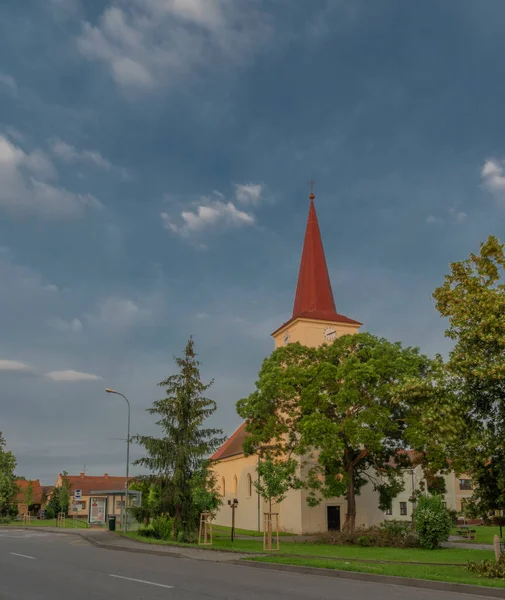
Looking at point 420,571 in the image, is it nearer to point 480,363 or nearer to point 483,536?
point 480,363

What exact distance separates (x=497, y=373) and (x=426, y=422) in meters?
2.43

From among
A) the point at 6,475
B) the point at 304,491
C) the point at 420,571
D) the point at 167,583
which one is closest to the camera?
the point at 167,583

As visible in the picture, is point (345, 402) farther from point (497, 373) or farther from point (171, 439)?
point (497, 373)

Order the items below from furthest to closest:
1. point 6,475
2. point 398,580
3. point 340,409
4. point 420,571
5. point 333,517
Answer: point 6,475, point 333,517, point 340,409, point 420,571, point 398,580

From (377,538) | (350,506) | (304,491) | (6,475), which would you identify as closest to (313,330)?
(304,491)

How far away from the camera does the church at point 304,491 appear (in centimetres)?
3906

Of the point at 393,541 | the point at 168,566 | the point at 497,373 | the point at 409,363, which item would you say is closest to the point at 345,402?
the point at 409,363

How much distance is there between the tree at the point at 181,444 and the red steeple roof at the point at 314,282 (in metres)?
13.9

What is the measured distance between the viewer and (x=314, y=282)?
44375 mm

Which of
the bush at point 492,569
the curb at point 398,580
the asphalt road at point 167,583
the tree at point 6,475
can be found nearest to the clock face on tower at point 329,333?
the curb at point 398,580

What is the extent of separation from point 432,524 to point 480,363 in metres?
15.6

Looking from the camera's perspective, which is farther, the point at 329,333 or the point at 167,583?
the point at 329,333

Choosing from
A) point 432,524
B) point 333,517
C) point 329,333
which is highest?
point 329,333

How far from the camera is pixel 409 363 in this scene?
103ft
